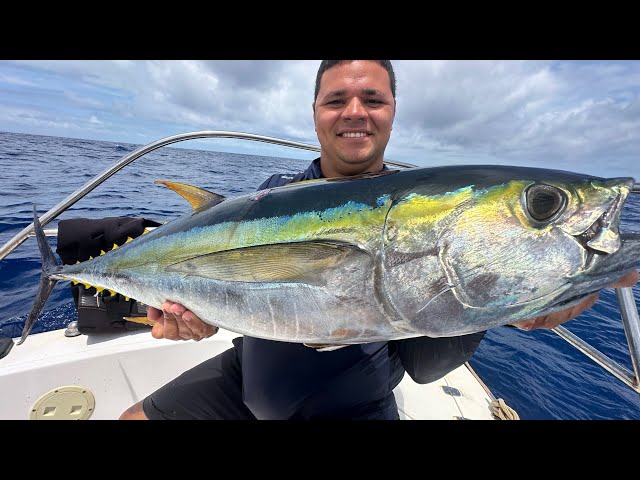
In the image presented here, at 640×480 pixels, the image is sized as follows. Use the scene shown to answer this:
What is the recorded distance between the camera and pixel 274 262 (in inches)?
50.4

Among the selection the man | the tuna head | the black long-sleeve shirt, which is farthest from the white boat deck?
the tuna head

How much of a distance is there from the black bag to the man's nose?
1874 mm

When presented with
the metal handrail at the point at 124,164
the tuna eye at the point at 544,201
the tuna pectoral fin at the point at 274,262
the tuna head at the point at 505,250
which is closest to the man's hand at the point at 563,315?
the tuna head at the point at 505,250

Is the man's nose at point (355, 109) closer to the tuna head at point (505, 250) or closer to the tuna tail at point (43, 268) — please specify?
the tuna head at point (505, 250)

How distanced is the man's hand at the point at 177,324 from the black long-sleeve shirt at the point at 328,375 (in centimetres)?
26

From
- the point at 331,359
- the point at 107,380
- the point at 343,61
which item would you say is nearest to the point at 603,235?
the point at 331,359

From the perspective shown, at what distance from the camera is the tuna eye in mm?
966

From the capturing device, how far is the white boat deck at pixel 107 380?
239 cm

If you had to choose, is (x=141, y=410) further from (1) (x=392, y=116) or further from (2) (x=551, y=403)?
(2) (x=551, y=403)

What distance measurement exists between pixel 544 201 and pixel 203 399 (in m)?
2.17

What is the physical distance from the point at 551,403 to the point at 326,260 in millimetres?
5437

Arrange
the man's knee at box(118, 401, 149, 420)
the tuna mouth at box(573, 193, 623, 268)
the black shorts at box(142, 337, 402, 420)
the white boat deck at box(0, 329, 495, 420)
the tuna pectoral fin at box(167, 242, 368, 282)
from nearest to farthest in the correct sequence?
the tuna mouth at box(573, 193, 623, 268) < the tuna pectoral fin at box(167, 242, 368, 282) < the black shorts at box(142, 337, 402, 420) < the man's knee at box(118, 401, 149, 420) < the white boat deck at box(0, 329, 495, 420)

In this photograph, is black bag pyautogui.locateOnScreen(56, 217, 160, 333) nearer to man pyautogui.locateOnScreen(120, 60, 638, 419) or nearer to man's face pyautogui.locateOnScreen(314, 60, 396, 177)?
man pyautogui.locateOnScreen(120, 60, 638, 419)
